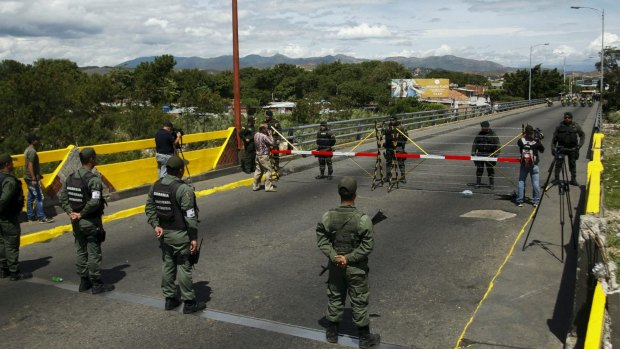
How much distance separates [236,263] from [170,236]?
A: 2.18m

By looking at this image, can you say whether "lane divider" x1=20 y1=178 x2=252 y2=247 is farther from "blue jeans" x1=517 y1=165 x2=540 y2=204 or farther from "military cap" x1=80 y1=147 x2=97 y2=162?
"blue jeans" x1=517 y1=165 x2=540 y2=204

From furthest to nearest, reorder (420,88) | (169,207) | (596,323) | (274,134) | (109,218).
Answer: (420,88) → (274,134) → (109,218) → (169,207) → (596,323)

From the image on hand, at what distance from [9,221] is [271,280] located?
3.60 meters

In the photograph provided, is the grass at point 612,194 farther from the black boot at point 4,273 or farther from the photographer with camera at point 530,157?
the black boot at point 4,273

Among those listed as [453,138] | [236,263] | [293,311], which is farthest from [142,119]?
[293,311]

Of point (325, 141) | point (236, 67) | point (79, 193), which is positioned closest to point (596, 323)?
point (79, 193)

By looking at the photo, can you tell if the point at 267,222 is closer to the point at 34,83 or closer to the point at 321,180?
the point at 321,180

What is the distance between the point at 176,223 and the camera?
5.80 m

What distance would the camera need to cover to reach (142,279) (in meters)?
7.21

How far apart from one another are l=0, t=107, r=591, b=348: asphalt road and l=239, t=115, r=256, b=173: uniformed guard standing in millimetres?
3965

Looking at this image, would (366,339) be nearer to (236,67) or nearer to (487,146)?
(487,146)

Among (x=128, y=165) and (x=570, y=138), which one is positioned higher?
(x=570, y=138)

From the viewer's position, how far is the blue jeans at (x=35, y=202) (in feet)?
33.5

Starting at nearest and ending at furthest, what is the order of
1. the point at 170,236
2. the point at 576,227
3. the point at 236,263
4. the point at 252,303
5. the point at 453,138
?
the point at 170,236
the point at 252,303
the point at 236,263
the point at 576,227
the point at 453,138
